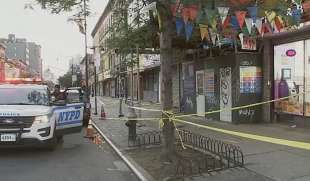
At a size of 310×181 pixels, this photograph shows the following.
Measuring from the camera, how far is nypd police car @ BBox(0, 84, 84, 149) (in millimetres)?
12102

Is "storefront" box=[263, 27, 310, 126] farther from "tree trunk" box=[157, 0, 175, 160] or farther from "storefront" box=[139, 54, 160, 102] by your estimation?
"storefront" box=[139, 54, 160, 102]

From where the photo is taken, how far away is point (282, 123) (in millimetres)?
16594

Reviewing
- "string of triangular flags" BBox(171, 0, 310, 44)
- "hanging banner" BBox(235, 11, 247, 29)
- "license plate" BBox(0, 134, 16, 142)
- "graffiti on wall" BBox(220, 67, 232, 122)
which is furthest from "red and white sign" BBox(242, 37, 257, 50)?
"license plate" BBox(0, 134, 16, 142)

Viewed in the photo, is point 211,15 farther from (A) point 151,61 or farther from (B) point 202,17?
(A) point 151,61

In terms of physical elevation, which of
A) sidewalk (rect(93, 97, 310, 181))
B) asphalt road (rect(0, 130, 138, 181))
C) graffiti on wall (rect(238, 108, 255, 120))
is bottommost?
asphalt road (rect(0, 130, 138, 181))

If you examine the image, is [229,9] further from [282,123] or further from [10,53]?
[10,53]

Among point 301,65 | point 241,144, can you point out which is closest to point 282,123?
point 301,65

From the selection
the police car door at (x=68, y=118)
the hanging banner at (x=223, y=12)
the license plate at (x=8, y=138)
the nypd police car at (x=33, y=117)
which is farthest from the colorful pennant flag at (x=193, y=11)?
the police car door at (x=68, y=118)

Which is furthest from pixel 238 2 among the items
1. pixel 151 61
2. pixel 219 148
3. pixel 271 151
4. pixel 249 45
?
pixel 151 61

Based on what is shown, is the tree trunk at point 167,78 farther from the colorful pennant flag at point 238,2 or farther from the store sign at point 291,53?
the store sign at point 291,53

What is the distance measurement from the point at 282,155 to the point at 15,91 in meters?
7.40

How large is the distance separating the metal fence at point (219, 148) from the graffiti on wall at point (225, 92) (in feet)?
15.3

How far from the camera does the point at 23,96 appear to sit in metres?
13.8

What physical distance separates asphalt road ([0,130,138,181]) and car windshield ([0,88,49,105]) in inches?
49.5
